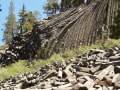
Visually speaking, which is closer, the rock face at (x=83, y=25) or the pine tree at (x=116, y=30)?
the rock face at (x=83, y=25)

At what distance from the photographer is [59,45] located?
15930 mm

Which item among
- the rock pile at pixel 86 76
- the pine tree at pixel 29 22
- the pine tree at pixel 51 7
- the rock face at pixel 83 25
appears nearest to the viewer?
the rock pile at pixel 86 76

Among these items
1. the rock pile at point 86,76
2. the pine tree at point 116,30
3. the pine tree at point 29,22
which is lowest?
the rock pile at point 86,76

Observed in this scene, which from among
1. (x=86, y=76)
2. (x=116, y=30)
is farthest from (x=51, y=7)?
(x=86, y=76)

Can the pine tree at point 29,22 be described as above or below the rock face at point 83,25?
above

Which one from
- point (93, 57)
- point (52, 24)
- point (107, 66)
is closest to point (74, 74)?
point (107, 66)

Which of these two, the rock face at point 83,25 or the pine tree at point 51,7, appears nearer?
the rock face at point 83,25

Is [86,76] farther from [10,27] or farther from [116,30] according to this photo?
[10,27]

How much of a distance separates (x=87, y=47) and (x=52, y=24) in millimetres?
3922

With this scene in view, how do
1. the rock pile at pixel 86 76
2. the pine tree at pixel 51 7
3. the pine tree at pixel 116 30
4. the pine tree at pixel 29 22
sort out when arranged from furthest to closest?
the pine tree at pixel 51 7, the pine tree at pixel 29 22, the pine tree at pixel 116 30, the rock pile at pixel 86 76

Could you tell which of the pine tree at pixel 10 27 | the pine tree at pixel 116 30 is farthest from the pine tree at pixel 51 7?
the pine tree at pixel 116 30

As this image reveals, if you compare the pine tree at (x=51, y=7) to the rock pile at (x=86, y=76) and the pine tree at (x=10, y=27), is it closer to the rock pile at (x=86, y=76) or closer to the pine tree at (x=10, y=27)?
the pine tree at (x=10, y=27)

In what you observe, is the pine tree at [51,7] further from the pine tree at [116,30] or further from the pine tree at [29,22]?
the pine tree at [116,30]

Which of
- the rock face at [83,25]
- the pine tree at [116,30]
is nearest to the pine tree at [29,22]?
the pine tree at [116,30]
